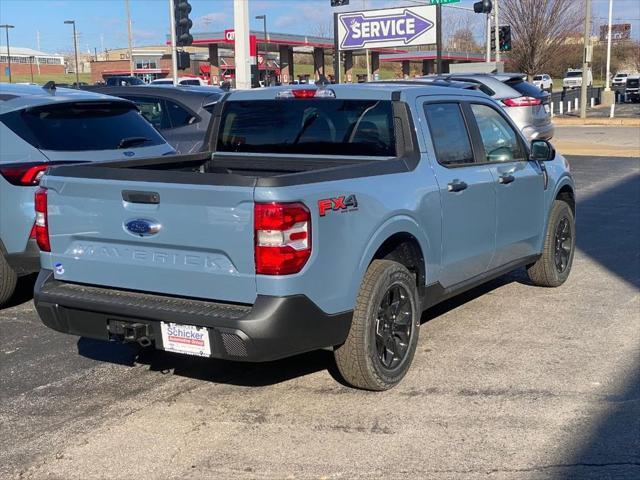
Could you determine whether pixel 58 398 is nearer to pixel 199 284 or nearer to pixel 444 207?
pixel 199 284

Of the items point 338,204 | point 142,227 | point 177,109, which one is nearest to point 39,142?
point 142,227

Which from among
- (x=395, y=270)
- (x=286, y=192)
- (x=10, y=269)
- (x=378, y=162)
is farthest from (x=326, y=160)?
(x=10, y=269)

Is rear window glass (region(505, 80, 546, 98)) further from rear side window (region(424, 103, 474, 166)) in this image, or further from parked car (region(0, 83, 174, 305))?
rear side window (region(424, 103, 474, 166))

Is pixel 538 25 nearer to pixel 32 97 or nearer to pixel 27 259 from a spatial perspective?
pixel 32 97

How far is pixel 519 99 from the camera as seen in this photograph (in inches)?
596

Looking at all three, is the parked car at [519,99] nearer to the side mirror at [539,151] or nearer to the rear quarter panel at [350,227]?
the side mirror at [539,151]

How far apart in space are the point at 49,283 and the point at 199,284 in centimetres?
111

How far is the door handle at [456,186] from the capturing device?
531cm

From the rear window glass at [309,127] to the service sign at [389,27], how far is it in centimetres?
2579

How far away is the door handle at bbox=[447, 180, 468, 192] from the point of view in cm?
531

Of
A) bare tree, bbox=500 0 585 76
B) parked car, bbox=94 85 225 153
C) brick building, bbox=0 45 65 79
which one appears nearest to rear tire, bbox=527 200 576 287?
parked car, bbox=94 85 225 153

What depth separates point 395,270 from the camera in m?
4.67

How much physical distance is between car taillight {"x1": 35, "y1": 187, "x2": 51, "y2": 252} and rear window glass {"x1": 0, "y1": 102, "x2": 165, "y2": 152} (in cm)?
189

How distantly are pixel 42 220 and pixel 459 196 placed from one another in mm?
2727
